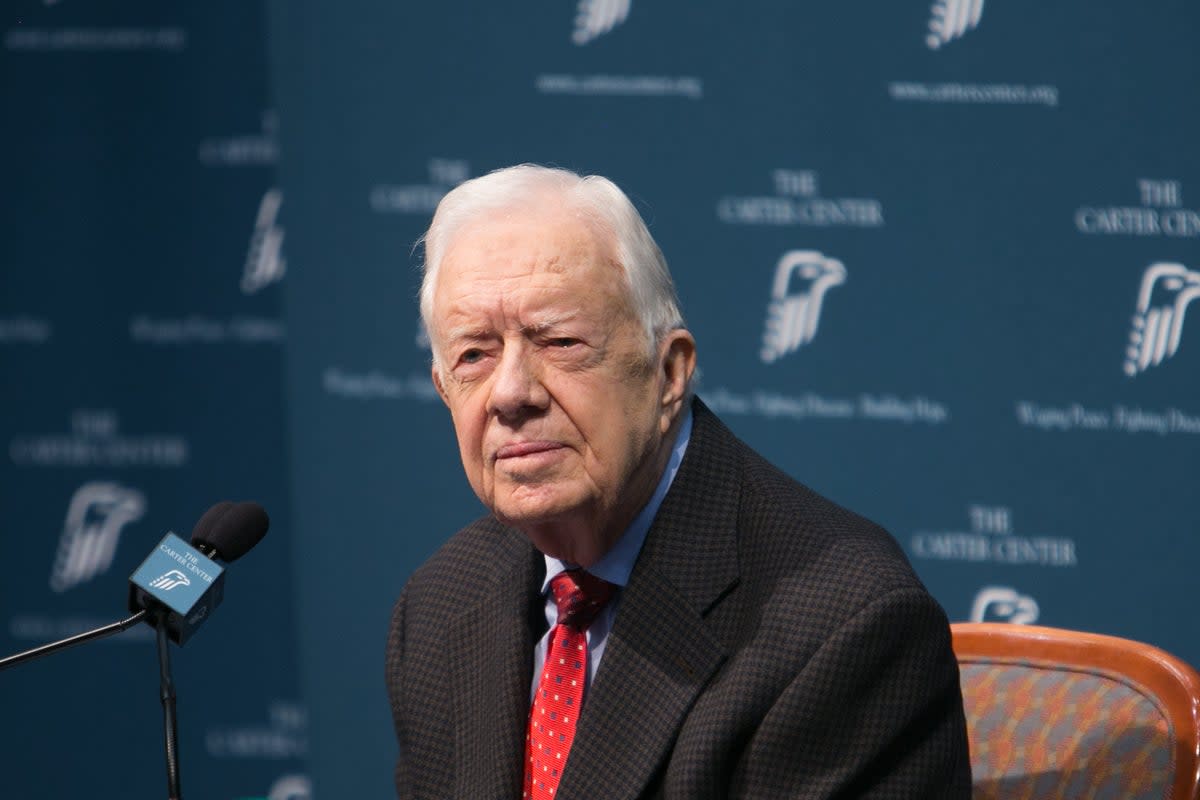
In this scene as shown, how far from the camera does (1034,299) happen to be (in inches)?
143

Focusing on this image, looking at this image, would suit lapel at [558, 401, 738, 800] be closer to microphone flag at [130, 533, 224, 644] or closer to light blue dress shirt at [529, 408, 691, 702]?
light blue dress shirt at [529, 408, 691, 702]

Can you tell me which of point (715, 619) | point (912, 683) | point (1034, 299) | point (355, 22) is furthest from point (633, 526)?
point (355, 22)

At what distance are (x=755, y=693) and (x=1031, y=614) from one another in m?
2.17

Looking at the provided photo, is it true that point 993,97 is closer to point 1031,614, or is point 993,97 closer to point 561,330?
point 1031,614

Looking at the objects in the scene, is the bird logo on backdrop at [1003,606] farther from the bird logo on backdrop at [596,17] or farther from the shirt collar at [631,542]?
the shirt collar at [631,542]

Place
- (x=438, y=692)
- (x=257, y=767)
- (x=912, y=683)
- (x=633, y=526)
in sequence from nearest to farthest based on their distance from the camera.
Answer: (x=912, y=683), (x=633, y=526), (x=438, y=692), (x=257, y=767)

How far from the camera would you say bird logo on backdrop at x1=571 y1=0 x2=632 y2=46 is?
3.86m

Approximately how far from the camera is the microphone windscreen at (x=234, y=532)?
1849 mm

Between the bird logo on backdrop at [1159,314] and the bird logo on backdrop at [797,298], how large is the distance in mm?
728

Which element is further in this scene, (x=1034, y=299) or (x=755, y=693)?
(x=1034, y=299)

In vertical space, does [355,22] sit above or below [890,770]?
above

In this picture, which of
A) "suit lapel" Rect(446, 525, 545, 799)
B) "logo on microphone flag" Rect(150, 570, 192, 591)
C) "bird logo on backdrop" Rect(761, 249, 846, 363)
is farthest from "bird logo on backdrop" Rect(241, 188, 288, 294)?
"logo on microphone flag" Rect(150, 570, 192, 591)

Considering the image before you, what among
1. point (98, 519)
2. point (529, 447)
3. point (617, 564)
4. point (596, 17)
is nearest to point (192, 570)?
point (529, 447)

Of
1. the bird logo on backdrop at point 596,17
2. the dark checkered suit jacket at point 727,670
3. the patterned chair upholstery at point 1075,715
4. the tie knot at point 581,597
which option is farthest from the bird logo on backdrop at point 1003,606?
the tie knot at point 581,597
